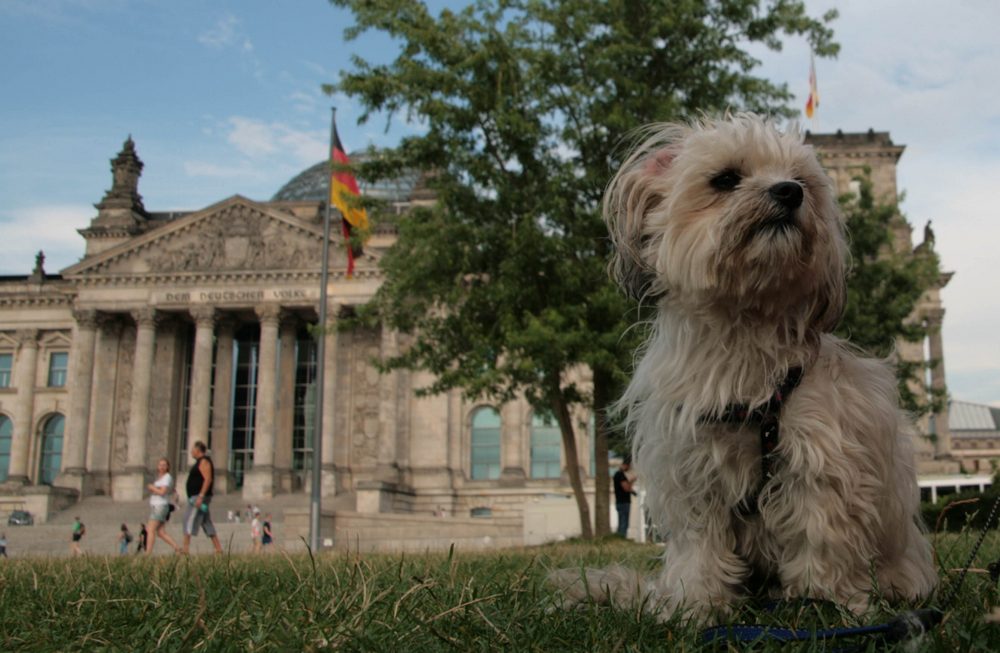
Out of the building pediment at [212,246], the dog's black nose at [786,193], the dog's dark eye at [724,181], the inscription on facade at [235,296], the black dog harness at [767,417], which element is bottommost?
the black dog harness at [767,417]

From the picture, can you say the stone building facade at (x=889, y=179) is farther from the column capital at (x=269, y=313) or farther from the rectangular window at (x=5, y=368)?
the rectangular window at (x=5, y=368)

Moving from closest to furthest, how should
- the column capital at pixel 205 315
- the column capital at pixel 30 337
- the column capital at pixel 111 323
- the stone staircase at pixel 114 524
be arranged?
the stone staircase at pixel 114 524 → the column capital at pixel 205 315 → the column capital at pixel 111 323 → the column capital at pixel 30 337

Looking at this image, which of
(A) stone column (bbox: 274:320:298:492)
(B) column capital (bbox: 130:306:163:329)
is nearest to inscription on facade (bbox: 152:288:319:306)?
(B) column capital (bbox: 130:306:163:329)

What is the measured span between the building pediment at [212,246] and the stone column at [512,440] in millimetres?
15446

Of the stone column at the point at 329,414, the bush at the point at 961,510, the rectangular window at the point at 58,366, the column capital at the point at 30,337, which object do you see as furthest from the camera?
the rectangular window at the point at 58,366

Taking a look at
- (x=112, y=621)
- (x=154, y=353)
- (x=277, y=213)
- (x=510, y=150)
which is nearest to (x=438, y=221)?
(x=510, y=150)

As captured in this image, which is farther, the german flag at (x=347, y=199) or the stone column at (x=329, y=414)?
the stone column at (x=329, y=414)

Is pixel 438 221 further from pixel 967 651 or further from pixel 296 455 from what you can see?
pixel 296 455

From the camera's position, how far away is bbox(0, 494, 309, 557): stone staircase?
42.9 metres

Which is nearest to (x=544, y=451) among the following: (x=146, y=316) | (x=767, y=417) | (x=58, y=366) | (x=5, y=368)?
(x=146, y=316)

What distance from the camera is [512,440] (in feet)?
187

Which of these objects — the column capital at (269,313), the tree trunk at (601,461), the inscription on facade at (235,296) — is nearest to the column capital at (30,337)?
the inscription on facade at (235,296)

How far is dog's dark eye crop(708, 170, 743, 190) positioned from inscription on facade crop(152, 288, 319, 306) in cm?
5378

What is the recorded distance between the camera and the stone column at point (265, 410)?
5328cm
